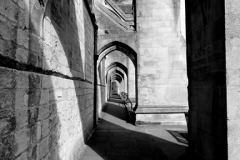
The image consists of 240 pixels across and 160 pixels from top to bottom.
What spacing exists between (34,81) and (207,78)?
231 cm

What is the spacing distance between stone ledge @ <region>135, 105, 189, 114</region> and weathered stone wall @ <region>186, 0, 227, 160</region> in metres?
3.69

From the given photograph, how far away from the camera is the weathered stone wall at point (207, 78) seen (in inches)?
77.7

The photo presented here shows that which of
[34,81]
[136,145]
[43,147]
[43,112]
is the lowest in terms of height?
[136,145]

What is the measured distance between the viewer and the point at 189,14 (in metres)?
2.92

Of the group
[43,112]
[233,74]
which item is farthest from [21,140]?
[233,74]

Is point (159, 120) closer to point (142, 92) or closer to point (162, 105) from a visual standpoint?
point (162, 105)

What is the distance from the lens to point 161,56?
267 inches

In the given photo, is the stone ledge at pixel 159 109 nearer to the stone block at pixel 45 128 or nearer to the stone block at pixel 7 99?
the stone block at pixel 45 128

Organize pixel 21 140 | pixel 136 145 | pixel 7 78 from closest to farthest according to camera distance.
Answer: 1. pixel 7 78
2. pixel 21 140
3. pixel 136 145

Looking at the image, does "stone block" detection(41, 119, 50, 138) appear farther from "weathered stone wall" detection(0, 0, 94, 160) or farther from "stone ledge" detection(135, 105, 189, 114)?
"stone ledge" detection(135, 105, 189, 114)

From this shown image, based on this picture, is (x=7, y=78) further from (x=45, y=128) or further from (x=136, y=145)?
(x=136, y=145)

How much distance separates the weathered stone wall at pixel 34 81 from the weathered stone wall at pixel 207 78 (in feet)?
7.32

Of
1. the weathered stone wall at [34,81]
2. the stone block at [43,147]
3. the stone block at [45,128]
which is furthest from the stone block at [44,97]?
the stone block at [43,147]

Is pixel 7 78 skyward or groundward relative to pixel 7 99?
skyward
